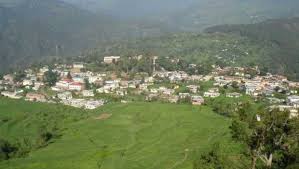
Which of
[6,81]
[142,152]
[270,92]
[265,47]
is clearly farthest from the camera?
[265,47]

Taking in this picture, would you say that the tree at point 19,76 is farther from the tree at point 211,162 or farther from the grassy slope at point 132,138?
the tree at point 211,162

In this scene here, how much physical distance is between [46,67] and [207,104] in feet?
183

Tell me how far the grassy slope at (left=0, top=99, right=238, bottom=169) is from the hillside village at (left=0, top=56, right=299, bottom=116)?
12.2m

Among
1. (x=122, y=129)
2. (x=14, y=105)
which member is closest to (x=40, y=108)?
(x=14, y=105)

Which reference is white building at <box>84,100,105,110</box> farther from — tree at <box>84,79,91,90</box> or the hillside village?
tree at <box>84,79,91,90</box>

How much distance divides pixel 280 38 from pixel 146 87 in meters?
83.4

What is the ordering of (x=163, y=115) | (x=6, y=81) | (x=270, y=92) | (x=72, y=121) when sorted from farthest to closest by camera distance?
(x=6, y=81)
(x=270, y=92)
(x=72, y=121)
(x=163, y=115)

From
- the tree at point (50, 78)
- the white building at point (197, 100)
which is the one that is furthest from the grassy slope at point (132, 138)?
the tree at point (50, 78)

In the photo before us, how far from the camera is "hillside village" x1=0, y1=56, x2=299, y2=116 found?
261 feet

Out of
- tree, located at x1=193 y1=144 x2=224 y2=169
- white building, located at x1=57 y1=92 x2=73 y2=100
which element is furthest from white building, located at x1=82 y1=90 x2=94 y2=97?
tree, located at x1=193 y1=144 x2=224 y2=169

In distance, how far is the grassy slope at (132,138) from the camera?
44.8 m

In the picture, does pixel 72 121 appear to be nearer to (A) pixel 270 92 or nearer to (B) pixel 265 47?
(A) pixel 270 92

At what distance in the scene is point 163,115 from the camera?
62.0 meters

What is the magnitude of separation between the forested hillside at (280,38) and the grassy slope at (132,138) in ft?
174
